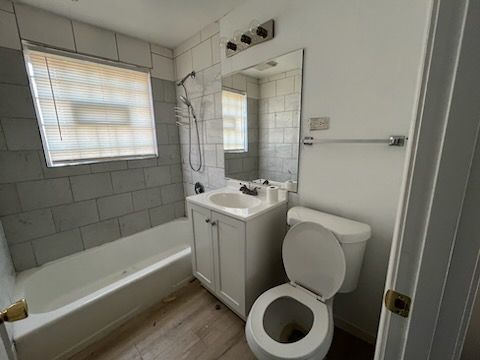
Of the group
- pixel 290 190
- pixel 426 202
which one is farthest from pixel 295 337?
pixel 426 202

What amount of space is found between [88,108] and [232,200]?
63.8 inches

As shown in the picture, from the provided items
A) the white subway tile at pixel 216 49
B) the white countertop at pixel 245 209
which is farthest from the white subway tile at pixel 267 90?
the white countertop at pixel 245 209

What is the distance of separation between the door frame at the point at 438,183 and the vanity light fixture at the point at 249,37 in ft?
4.42

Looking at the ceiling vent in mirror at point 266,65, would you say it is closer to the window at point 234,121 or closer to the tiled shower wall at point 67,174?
the window at point 234,121

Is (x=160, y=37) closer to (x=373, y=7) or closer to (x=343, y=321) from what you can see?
(x=373, y=7)

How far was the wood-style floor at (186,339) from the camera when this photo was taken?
4.37 feet

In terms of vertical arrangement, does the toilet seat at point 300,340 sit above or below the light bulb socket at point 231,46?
below

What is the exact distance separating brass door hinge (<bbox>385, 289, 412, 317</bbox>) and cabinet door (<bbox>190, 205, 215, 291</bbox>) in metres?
1.20

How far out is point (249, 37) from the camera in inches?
62.2

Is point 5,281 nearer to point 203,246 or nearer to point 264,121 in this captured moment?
point 203,246

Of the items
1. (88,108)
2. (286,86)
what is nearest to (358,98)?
(286,86)

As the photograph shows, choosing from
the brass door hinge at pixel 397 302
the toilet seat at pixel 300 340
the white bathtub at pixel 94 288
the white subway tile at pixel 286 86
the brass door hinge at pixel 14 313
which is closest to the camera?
the brass door hinge at pixel 397 302

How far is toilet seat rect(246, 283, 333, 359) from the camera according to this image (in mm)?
938

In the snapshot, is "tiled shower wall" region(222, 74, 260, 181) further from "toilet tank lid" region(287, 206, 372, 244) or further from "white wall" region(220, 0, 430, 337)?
"toilet tank lid" region(287, 206, 372, 244)
